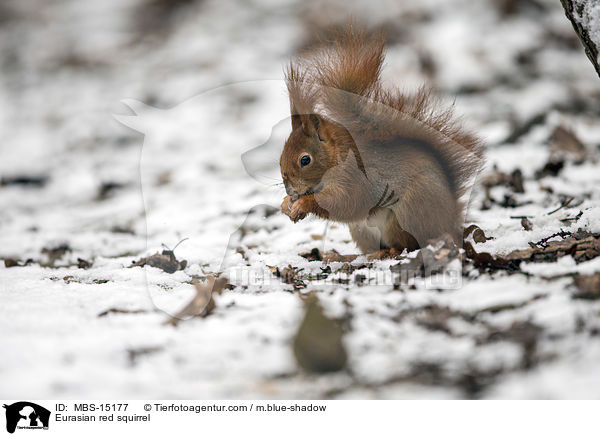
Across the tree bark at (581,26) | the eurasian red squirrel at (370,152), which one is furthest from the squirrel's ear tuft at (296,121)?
the tree bark at (581,26)

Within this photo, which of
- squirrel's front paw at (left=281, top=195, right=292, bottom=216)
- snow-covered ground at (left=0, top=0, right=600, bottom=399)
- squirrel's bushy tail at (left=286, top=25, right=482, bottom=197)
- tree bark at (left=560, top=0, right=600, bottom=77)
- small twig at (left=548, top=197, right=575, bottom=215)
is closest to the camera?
snow-covered ground at (left=0, top=0, right=600, bottom=399)

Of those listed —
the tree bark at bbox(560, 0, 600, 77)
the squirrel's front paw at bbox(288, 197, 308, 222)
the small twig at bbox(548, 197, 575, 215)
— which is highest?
the tree bark at bbox(560, 0, 600, 77)

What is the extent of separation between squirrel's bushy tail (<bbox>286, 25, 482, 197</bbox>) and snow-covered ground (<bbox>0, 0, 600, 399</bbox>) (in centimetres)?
17

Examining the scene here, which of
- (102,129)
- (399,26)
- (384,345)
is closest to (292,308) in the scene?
(384,345)

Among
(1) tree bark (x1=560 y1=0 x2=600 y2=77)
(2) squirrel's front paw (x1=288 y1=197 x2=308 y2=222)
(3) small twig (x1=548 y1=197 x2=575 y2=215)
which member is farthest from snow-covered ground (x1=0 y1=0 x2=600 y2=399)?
(1) tree bark (x1=560 y1=0 x2=600 y2=77)

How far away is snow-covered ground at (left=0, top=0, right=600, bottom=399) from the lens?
1.10 meters

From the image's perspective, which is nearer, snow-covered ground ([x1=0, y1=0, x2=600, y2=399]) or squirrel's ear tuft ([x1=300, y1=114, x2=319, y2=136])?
snow-covered ground ([x1=0, y1=0, x2=600, y2=399])

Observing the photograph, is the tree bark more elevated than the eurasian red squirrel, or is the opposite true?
the tree bark

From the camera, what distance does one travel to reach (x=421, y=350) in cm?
113

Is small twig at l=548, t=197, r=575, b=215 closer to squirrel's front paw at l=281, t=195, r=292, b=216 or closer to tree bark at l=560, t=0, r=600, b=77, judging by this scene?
tree bark at l=560, t=0, r=600, b=77

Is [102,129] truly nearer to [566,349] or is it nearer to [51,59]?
[51,59]

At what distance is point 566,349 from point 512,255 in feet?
1.70

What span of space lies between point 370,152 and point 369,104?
0.16 meters

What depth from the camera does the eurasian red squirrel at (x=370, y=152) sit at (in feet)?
5.47
